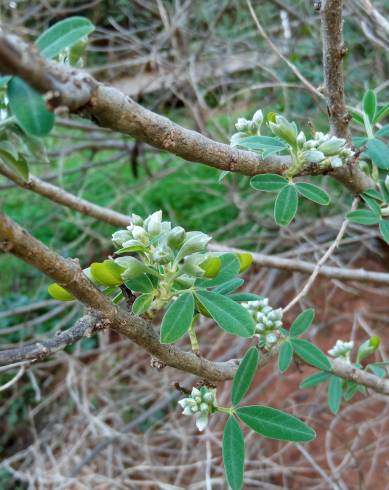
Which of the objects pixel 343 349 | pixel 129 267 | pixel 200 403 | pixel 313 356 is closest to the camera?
pixel 129 267

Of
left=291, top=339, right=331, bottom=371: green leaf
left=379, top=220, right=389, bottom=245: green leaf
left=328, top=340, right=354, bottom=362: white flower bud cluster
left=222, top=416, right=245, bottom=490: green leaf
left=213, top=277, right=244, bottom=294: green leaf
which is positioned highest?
left=379, top=220, right=389, bottom=245: green leaf

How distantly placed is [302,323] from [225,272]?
0.78ft

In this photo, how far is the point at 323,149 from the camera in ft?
2.01

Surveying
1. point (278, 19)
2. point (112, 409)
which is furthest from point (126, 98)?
point (278, 19)

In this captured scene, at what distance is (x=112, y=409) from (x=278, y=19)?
6.49 ft

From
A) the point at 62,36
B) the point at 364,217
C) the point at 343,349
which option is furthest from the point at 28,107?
the point at 343,349

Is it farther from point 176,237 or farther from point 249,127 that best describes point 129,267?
point 249,127

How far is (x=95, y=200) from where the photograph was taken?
10.2 feet

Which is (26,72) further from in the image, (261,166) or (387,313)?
(387,313)

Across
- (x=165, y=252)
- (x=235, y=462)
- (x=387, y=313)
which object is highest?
(x=165, y=252)

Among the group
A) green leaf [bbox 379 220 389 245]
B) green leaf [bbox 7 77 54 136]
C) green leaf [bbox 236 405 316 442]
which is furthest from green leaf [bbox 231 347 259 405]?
green leaf [bbox 7 77 54 136]

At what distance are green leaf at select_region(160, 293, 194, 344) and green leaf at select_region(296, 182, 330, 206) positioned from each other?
220mm

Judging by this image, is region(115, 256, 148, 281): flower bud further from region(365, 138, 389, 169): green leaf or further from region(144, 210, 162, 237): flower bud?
region(365, 138, 389, 169): green leaf

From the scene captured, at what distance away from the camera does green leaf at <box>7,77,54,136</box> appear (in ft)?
1.06
